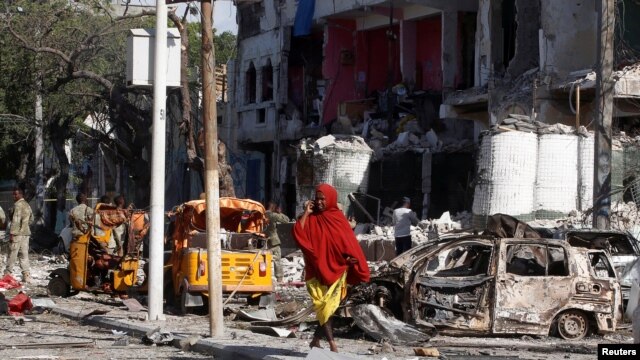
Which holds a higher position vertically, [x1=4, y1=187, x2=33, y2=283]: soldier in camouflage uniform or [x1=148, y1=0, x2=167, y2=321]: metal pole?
[x1=148, y1=0, x2=167, y2=321]: metal pole

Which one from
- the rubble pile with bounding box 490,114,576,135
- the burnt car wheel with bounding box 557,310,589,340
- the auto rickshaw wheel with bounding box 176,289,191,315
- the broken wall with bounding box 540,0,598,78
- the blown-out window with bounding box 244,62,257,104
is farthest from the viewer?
the blown-out window with bounding box 244,62,257,104

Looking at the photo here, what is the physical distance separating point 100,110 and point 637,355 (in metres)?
32.8

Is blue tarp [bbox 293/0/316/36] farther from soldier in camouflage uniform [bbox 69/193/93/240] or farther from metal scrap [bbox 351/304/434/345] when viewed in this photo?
metal scrap [bbox 351/304/434/345]

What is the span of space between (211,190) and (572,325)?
5.02 m

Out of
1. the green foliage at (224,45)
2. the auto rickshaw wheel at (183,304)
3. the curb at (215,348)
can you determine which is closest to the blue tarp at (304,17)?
the green foliage at (224,45)

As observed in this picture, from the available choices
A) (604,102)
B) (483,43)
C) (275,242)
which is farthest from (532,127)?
(604,102)

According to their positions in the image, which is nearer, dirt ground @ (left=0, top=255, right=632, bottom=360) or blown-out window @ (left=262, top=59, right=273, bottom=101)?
dirt ground @ (left=0, top=255, right=632, bottom=360)

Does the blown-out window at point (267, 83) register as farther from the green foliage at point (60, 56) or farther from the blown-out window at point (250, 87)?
the green foliage at point (60, 56)

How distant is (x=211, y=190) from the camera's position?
48.7 ft

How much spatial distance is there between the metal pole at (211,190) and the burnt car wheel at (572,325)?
4414 millimetres

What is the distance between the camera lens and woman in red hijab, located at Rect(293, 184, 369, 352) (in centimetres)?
1256

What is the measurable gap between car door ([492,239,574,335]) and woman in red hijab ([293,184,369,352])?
11.0 ft

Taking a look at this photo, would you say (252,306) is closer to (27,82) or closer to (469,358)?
(469,358)

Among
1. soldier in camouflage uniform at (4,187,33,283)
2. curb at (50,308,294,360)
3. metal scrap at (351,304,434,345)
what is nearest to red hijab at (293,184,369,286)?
curb at (50,308,294,360)
